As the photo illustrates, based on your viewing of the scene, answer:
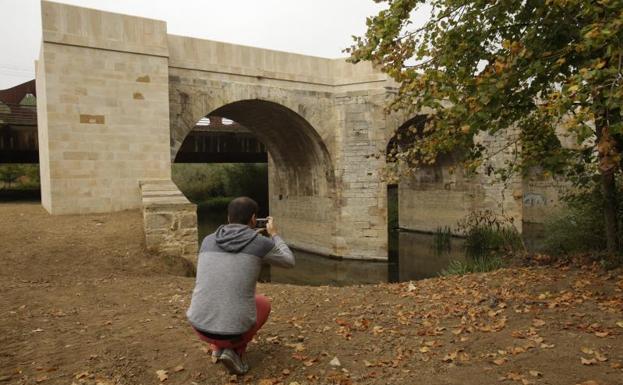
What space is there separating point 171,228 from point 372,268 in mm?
8242

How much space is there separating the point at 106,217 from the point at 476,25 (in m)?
7.13

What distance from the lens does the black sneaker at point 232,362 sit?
286cm

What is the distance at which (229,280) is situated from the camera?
2.78m

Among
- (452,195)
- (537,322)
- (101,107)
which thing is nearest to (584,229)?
(537,322)

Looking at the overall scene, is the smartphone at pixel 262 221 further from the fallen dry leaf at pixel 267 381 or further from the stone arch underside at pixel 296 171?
the stone arch underside at pixel 296 171

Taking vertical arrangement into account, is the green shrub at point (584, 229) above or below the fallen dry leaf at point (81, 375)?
above

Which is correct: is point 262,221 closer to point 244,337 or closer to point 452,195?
point 244,337

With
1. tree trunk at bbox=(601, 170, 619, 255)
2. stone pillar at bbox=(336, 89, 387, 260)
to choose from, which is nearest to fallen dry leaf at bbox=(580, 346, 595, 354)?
tree trunk at bbox=(601, 170, 619, 255)

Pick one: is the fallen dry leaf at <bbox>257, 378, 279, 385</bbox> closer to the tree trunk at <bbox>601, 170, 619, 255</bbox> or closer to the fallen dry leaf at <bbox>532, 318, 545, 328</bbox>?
the fallen dry leaf at <bbox>532, 318, 545, 328</bbox>

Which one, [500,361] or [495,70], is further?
[495,70]

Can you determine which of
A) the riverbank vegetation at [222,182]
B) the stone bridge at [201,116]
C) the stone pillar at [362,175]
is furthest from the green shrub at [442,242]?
the riverbank vegetation at [222,182]

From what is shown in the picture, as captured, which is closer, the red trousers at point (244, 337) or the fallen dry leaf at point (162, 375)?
the red trousers at point (244, 337)

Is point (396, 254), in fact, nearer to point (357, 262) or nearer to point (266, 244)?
point (357, 262)

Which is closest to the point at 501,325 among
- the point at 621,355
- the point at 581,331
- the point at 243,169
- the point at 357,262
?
the point at 581,331
